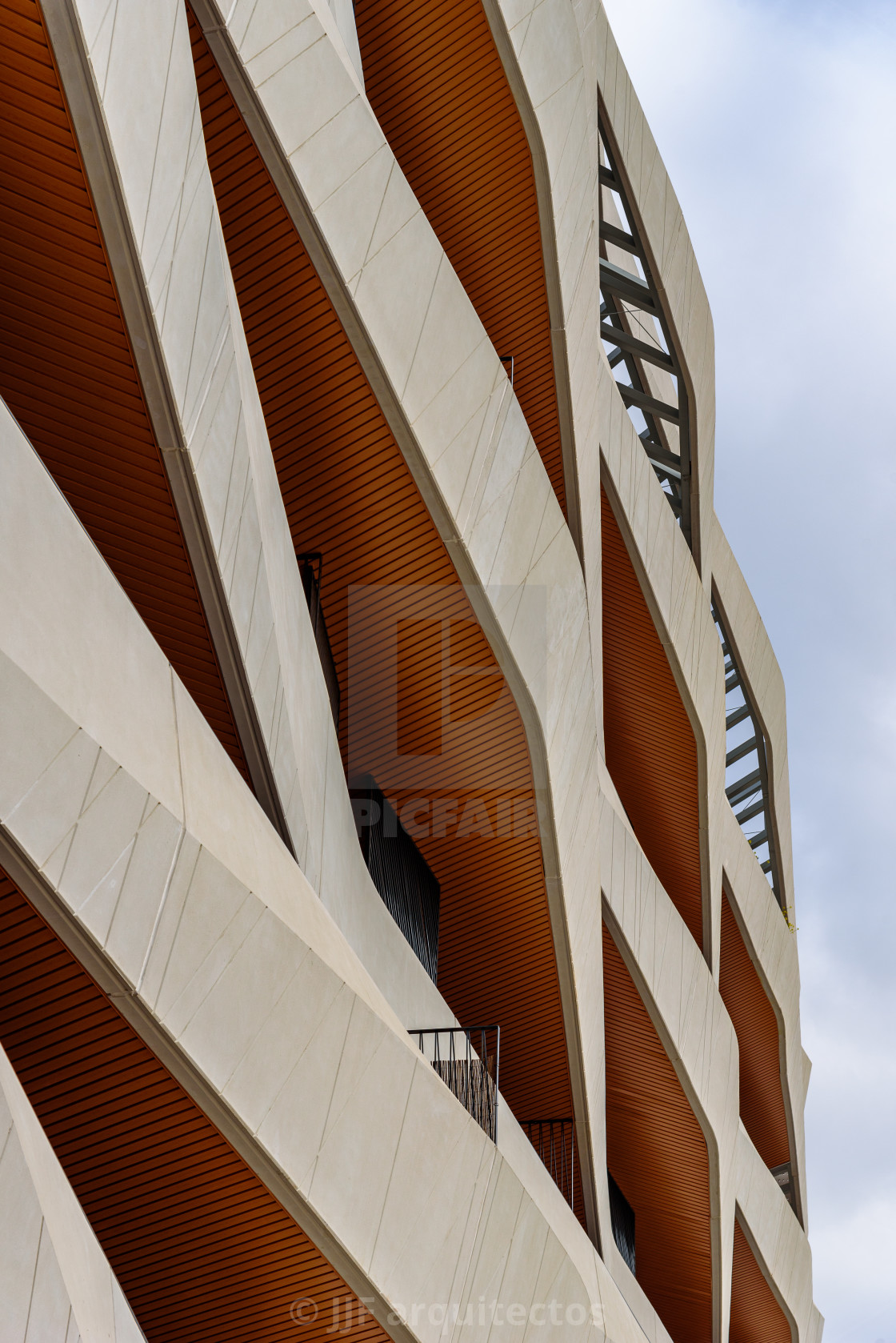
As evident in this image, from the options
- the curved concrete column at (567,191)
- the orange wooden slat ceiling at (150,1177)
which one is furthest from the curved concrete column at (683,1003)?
the orange wooden slat ceiling at (150,1177)

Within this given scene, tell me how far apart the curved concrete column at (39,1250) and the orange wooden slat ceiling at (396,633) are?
16.5ft

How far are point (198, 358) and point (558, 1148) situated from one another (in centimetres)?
889

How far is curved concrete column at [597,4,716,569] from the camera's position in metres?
14.7

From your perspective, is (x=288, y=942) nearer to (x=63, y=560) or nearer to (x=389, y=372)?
(x=63, y=560)

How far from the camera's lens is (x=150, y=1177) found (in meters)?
6.57

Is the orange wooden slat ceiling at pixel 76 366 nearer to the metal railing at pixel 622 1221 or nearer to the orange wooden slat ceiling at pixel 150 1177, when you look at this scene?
the orange wooden slat ceiling at pixel 150 1177

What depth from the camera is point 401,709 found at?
11148 millimetres

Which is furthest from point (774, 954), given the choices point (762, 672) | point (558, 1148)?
point (558, 1148)

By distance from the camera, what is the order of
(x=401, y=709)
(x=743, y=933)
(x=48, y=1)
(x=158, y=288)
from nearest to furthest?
(x=48, y=1) < (x=158, y=288) < (x=401, y=709) < (x=743, y=933)

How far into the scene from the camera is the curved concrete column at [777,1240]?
57.2ft

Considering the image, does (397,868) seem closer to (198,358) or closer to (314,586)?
(314,586)

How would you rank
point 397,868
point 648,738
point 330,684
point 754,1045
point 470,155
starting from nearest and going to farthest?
1. point 330,684
2. point 470,155
3. point 397,868
4. point 648,738
5. point 754,1045

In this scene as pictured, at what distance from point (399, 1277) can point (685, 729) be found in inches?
374

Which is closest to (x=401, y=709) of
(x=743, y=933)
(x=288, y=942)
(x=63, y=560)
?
(x=288, y=942)
